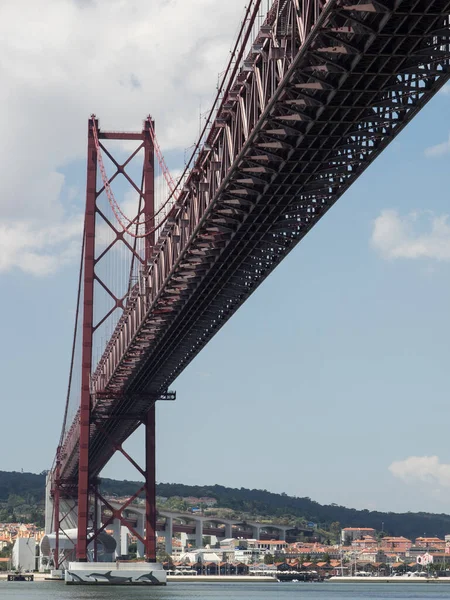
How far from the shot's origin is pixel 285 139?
977 inches

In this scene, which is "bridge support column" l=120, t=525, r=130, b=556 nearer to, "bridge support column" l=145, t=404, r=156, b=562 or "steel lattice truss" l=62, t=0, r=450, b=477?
"bridge support column" l=145, t=404, r=156, b=562

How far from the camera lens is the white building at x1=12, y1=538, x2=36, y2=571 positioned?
115 metres

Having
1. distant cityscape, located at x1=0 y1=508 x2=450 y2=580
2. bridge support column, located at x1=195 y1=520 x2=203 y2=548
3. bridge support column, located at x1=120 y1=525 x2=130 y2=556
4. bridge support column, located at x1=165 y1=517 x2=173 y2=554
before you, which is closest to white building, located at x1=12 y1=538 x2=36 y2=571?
distant cityscape, located at x1=0 y1=508 x2=450 y2=580

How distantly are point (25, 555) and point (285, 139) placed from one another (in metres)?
96.5

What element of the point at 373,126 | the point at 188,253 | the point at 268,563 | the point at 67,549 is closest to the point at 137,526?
the point at 268,563

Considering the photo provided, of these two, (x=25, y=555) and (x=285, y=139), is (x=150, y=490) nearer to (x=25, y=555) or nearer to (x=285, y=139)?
(x=285, y=139)

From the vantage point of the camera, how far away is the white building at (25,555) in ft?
377

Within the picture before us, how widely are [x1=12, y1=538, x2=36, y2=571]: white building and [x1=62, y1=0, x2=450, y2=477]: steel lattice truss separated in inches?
2950

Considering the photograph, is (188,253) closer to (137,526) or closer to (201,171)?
(201,171)

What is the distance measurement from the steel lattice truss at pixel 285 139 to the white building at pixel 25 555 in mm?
74917

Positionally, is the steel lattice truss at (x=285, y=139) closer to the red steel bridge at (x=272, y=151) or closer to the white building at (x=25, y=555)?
A: the red steel bridge at (x=272, y=151)

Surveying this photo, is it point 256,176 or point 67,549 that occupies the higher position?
point 256,176

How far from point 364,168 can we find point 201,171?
17.0ft

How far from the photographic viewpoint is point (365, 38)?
19.6 meters
